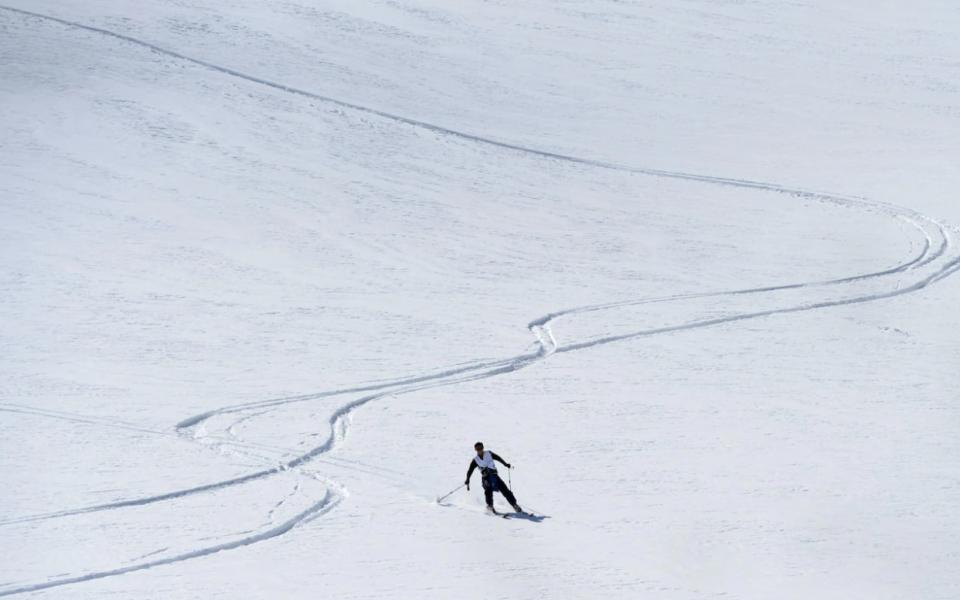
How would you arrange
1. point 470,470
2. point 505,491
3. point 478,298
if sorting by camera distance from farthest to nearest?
point 478,298 → point 470,470 → point 505,491

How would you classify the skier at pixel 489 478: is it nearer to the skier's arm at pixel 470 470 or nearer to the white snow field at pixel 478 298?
the skier's arm at pixel 470 470

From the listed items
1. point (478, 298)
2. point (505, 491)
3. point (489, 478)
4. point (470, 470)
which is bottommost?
point (505, 491)

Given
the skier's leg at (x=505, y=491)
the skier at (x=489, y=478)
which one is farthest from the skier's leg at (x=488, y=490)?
the skier's leg at (x=505, y=491)

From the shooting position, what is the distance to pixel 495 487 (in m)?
18.0

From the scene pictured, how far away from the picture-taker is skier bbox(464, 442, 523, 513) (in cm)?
1797

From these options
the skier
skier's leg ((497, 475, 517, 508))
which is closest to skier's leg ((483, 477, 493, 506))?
the skier

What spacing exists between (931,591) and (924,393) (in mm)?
8463

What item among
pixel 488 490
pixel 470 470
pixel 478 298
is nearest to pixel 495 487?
pixel 488 490

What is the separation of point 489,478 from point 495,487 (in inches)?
5.2

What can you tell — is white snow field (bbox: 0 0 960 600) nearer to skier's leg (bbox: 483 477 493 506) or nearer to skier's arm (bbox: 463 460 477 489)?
skier's leg (bbox: 483 477 493 506)

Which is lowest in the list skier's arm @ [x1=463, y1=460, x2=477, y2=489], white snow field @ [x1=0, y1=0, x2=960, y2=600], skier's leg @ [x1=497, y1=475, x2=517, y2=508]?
skier's leg @ [x1=497, y1=475, x2=517, y2=508]

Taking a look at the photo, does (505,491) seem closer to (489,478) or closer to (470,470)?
(489,478)

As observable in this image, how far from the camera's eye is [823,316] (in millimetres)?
28172

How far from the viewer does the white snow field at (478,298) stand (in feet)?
56.2
